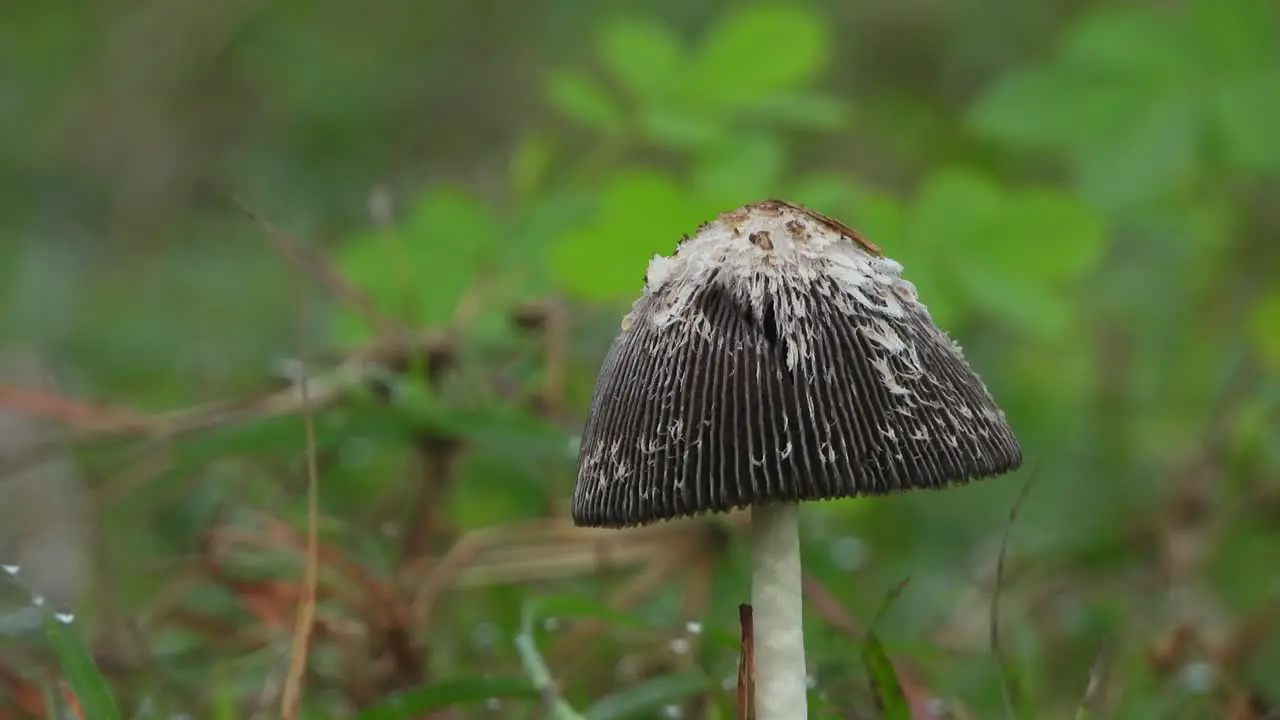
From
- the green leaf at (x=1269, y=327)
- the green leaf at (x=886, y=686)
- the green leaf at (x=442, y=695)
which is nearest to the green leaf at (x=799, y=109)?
the green leaf at (x=1269, y=327)

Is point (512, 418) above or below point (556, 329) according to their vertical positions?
below

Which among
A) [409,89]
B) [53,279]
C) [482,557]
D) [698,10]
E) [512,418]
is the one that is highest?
[409,89]

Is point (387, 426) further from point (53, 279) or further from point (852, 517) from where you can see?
point (53, 279)

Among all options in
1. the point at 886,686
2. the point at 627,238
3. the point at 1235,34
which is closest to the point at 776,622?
the point at 886,686

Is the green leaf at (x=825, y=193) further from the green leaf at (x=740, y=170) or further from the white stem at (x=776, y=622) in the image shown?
the white stem at (x=776, y=622)

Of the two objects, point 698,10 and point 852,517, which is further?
point 698,10

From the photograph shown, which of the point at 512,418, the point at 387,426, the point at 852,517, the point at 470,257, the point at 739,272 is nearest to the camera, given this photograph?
the point at 739,272

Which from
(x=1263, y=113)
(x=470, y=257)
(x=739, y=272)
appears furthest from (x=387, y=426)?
(x=1263, y=113)
